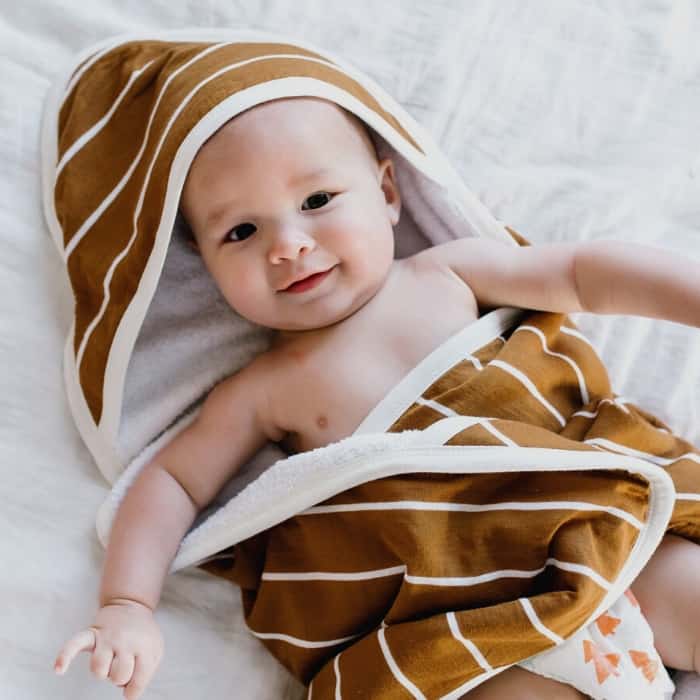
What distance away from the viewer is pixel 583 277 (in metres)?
1.08

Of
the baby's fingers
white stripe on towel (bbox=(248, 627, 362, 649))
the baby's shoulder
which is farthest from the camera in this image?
the baby's shoulder

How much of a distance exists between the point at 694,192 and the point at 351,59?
1.44 feet

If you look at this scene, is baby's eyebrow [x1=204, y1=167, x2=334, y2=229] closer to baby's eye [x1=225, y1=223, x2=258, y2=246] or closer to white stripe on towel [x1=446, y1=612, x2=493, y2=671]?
baby's eye [x1=225, y1=223, x2=258, y2=246]

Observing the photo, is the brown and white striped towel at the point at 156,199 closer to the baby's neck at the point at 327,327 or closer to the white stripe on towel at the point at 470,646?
the baby's neck at the point at 327,327

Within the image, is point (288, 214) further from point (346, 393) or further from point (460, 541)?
point (460, 541)

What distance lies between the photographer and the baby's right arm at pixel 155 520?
942 millimetres

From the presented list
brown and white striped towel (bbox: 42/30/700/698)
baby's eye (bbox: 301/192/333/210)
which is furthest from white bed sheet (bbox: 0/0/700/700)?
baby's eye (bbox: 301/192/333/210)

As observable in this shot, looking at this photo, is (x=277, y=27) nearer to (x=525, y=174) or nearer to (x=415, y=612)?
(x=525, y=174)

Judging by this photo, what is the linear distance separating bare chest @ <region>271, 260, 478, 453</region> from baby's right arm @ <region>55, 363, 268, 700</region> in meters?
0.05

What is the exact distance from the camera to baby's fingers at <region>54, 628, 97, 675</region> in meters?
0.90

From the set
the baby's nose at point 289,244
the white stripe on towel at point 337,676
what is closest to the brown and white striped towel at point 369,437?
the white stripe on towel at point 337,676

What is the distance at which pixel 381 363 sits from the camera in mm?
1080

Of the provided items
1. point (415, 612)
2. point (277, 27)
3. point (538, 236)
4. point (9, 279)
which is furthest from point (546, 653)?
point (277, 27)

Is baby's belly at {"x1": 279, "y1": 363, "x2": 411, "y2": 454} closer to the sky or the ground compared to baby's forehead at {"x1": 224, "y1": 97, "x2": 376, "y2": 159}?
closer to the ground
